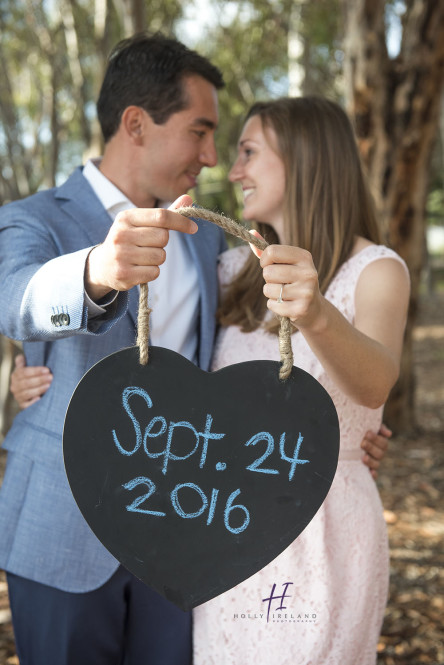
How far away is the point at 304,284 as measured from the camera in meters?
1.14

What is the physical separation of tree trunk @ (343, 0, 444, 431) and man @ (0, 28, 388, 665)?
3116mm

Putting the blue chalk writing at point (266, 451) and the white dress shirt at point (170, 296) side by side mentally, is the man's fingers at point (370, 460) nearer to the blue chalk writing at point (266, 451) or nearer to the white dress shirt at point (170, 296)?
the white dress shirt at point (170, 296)

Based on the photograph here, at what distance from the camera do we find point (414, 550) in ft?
13.0

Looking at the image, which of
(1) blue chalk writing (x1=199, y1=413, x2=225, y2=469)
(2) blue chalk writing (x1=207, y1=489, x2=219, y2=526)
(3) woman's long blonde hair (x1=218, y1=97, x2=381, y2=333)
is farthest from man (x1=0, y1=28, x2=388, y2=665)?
(2) blue chalk writing (x1=207, y1=489, x2=219, y2=526)

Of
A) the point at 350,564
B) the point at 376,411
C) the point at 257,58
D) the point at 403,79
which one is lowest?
the point at 350,564

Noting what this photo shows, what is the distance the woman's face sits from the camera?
1905mm

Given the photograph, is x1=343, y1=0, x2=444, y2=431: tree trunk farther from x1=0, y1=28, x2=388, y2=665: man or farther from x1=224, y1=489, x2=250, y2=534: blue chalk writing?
x1=224, y1=489, x2=250, y2=534: blue chalk writing

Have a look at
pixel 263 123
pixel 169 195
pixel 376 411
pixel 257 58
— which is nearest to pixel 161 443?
pixel 376 411

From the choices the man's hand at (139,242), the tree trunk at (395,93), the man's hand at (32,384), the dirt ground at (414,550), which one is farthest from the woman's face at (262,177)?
the tree trunk at (395,93)

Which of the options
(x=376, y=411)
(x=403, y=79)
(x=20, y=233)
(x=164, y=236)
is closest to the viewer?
(x=164, y=236)

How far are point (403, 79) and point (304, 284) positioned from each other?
428 centimetres

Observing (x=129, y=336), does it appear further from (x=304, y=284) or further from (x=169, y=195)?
(x=304, y=284)

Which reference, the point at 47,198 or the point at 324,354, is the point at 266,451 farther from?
the point at 47,198

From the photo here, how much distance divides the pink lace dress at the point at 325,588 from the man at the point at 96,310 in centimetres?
18
